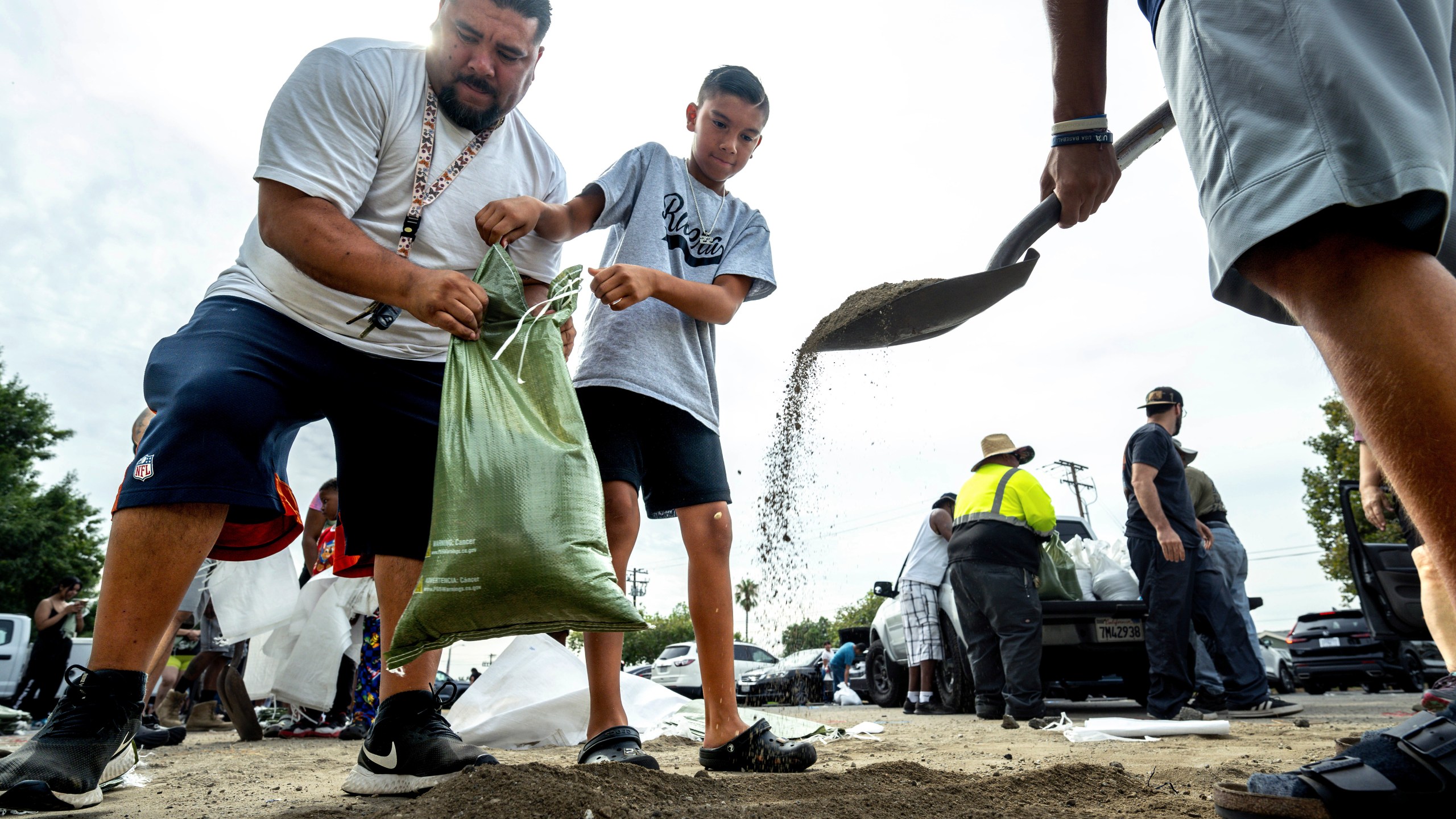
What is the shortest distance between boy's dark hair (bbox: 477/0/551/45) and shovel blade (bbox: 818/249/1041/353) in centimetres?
118

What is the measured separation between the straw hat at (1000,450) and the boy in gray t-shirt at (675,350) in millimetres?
3259

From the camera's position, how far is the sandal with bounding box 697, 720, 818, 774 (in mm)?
2299

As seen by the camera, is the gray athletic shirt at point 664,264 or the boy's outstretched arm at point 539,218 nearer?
the boy's outstretched arm at point 539,218

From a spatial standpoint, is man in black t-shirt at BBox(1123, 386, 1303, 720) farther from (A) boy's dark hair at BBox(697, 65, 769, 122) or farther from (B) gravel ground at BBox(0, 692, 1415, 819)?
(A) boy's dark hair at BBox(697, 65, 769, 122)

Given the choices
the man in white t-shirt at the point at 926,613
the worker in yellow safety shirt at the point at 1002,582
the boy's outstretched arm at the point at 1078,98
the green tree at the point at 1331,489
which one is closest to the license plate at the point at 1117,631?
the worker in yellow safety shirt at the point at 1002,582

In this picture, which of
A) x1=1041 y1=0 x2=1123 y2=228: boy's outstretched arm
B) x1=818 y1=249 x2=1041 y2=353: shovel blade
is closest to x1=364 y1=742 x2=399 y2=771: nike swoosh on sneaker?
x1=818 y1=249 x2=1041 y2=353: shovel blade

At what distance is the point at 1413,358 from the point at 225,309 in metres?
2.20

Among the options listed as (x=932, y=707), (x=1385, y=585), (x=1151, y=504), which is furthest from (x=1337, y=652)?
(x=1385, y=585)

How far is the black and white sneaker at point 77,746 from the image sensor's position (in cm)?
152

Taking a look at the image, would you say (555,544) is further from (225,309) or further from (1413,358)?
(1413,358)

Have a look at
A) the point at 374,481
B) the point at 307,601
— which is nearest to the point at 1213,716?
the point at 374,481

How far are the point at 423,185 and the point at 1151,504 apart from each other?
4.37m

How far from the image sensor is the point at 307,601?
4.64m

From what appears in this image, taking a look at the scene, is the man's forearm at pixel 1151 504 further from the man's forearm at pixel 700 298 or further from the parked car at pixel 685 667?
the parked car at pixel 685 667
